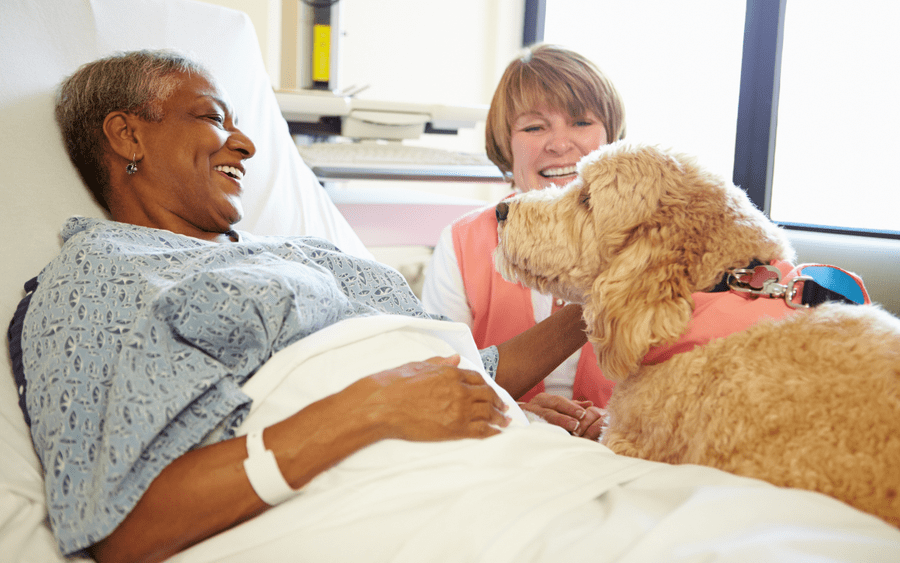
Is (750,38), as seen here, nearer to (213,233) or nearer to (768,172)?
(768,172)

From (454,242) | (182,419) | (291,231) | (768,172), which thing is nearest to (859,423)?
(182,419)

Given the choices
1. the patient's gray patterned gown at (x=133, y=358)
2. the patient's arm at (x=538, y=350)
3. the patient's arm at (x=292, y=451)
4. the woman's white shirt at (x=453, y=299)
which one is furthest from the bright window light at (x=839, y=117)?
the patient's gray patterned gown at (x=133, y=358)

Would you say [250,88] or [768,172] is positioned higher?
[250,88]

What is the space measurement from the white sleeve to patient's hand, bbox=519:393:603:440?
475 mm

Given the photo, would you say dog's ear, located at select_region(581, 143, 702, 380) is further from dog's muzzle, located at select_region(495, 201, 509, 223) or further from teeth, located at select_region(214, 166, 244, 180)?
teeth, located at select_region(214, 166, 244, 180)

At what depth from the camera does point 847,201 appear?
2.97 meters

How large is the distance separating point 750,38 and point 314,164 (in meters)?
2.17

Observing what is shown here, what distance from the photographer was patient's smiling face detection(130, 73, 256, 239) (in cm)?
143

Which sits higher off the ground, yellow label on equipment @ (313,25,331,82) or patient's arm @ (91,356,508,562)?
yellow label on equipment @ (313,25,331,82)

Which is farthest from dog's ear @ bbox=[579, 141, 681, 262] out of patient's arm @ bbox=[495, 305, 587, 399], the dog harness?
patient's arm @ bbox=[495, 305, 587, 399]

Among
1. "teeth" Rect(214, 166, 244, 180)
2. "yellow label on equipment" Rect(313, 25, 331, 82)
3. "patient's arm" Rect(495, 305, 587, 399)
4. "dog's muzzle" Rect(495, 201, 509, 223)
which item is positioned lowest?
"patient's arm" Rect(495, 305, 587, 399)

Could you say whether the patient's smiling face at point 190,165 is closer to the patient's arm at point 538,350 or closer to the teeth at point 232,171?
the teeth at point 232,171

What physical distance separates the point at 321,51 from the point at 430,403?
241cm

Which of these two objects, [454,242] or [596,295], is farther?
[454,242]
